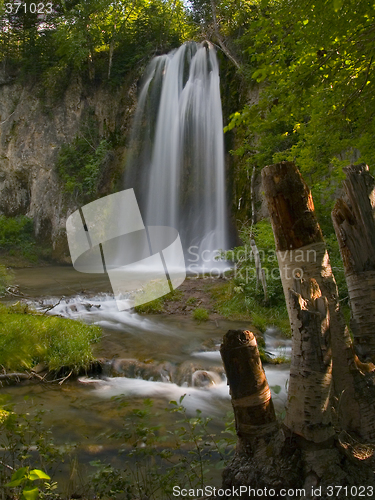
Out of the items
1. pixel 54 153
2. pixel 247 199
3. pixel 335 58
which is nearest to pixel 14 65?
pixel 54 153

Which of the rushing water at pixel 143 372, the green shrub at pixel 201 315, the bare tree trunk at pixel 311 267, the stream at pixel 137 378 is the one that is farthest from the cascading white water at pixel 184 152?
the bare tree trunk at pixel 311 267

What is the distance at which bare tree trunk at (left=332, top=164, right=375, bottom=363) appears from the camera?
251 cm

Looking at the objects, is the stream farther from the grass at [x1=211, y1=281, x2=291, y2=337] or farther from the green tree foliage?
the green tree foliage

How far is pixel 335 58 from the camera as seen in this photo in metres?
4.80

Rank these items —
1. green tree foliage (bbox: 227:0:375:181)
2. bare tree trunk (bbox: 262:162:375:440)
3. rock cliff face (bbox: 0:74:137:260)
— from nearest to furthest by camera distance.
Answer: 1. bare tree trunk (bbox: 262:162:375:440)
2. green tree foliage (bbox: 227:0:375:181)
3. rock cliff face (bbox: 0:74:137:260)

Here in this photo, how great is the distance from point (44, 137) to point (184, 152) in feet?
28.1

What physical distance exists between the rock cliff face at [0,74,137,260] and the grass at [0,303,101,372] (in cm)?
1450

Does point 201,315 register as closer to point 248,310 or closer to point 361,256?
point 248,310

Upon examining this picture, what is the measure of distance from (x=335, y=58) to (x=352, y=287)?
3537 millimetres

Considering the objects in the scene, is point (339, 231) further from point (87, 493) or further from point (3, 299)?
point (3, 299)

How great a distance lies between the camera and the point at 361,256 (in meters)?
2.54

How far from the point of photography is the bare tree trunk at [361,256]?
251cm

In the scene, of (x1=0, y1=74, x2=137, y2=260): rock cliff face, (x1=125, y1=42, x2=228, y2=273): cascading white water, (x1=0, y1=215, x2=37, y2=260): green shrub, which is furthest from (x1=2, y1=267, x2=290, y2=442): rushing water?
(x1=0, y1=74, x2=137, y2=260): rock cliff face

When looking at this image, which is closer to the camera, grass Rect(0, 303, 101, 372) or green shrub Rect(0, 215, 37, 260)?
grass Rect(0, 303, 101, 372)
